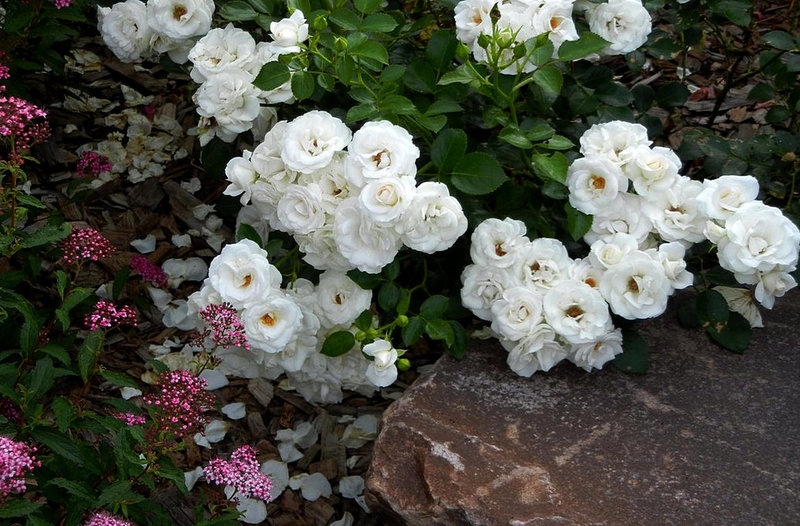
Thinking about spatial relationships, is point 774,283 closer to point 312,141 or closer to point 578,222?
point 578,222

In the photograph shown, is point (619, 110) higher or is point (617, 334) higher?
point (619, 110)

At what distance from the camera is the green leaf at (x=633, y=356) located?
207 centimetres

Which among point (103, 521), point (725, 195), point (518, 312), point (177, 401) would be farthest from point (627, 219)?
point (103, 521)

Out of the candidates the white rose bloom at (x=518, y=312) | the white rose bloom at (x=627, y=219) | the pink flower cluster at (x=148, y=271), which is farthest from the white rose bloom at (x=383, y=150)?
the pink flower cluster at (x=148, y=271)

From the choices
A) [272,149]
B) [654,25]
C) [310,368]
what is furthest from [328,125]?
[654,25]

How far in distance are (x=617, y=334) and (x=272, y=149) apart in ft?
2.64

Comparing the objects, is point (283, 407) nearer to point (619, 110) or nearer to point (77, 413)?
point (77, 413)

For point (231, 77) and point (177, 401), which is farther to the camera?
point (231, 77)

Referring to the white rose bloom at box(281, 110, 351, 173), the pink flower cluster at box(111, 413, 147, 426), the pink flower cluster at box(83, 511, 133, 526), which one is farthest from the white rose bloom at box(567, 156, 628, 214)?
the pink flower cluster at box(83, 511, 133, 526)

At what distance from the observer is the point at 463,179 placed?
6.57 ft

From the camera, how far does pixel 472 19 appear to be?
80.7 inches

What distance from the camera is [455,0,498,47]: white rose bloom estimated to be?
201 centimetres

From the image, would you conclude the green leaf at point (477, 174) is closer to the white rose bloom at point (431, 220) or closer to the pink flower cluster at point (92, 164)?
the white rose bloom at point (431, 220)

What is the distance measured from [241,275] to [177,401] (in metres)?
0.37
